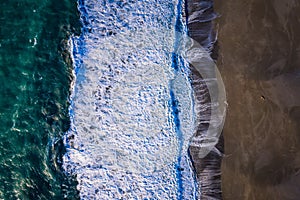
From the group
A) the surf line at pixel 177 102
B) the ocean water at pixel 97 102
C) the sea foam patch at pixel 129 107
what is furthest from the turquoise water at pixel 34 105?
the surf line at pixel 177 102

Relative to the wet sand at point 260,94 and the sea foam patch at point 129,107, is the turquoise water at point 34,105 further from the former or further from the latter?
the wet sand at point 260,94

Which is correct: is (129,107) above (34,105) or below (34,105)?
below

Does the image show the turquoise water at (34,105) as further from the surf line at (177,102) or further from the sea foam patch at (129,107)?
the surf line at (177,102)

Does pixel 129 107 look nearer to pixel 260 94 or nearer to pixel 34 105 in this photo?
pixel 34 105

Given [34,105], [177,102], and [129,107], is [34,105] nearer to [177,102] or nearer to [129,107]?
[129,107]

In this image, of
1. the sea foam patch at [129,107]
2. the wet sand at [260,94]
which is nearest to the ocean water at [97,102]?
the sea foam patch at [129,107]

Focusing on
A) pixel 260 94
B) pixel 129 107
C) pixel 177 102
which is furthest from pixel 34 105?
pixel 260 94
